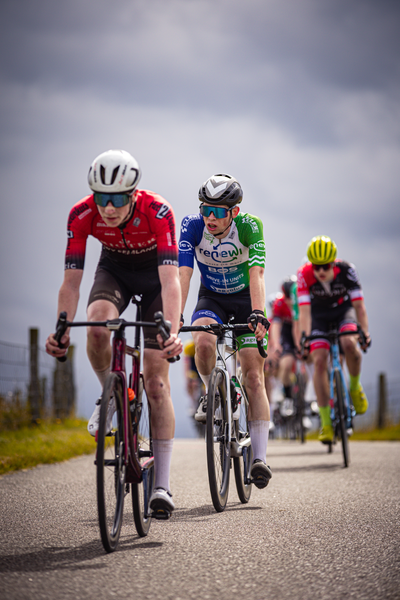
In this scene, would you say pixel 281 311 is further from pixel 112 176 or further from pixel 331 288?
pixel 112 176

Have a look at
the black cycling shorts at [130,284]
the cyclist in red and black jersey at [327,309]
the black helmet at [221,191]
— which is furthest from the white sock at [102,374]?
the cyclist in red and black jersey at [327,309]

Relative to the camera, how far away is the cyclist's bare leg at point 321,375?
31.2ft

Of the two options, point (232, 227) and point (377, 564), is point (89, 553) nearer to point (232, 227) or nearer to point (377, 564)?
point (377, 564)

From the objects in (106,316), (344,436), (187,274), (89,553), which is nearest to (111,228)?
(106,316)

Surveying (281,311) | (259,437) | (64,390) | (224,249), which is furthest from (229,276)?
(64,390)

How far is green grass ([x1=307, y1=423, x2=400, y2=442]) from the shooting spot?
1606cm

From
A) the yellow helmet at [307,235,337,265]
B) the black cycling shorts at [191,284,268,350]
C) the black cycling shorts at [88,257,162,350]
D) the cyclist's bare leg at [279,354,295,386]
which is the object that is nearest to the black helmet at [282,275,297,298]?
the cyclist's bare leg at [279,354,295,386]

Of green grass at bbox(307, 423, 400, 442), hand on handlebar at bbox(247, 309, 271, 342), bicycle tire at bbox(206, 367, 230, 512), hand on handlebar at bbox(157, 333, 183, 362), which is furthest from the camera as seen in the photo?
green grass at bbox(307, 423, 400, 442)

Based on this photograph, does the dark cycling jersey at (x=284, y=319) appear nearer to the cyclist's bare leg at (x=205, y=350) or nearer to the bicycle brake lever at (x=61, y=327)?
the cyclist's bare leg at (x=205, y=350)

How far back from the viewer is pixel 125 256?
4.77 metres

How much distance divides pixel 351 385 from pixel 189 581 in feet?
22.2

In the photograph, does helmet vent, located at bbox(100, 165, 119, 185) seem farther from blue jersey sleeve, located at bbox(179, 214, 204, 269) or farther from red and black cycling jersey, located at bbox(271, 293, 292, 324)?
red and black cycling jersey, located at bbox(271, 293, 292, 324)

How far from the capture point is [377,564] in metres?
3.63

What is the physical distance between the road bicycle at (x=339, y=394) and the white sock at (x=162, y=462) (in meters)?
4.57
